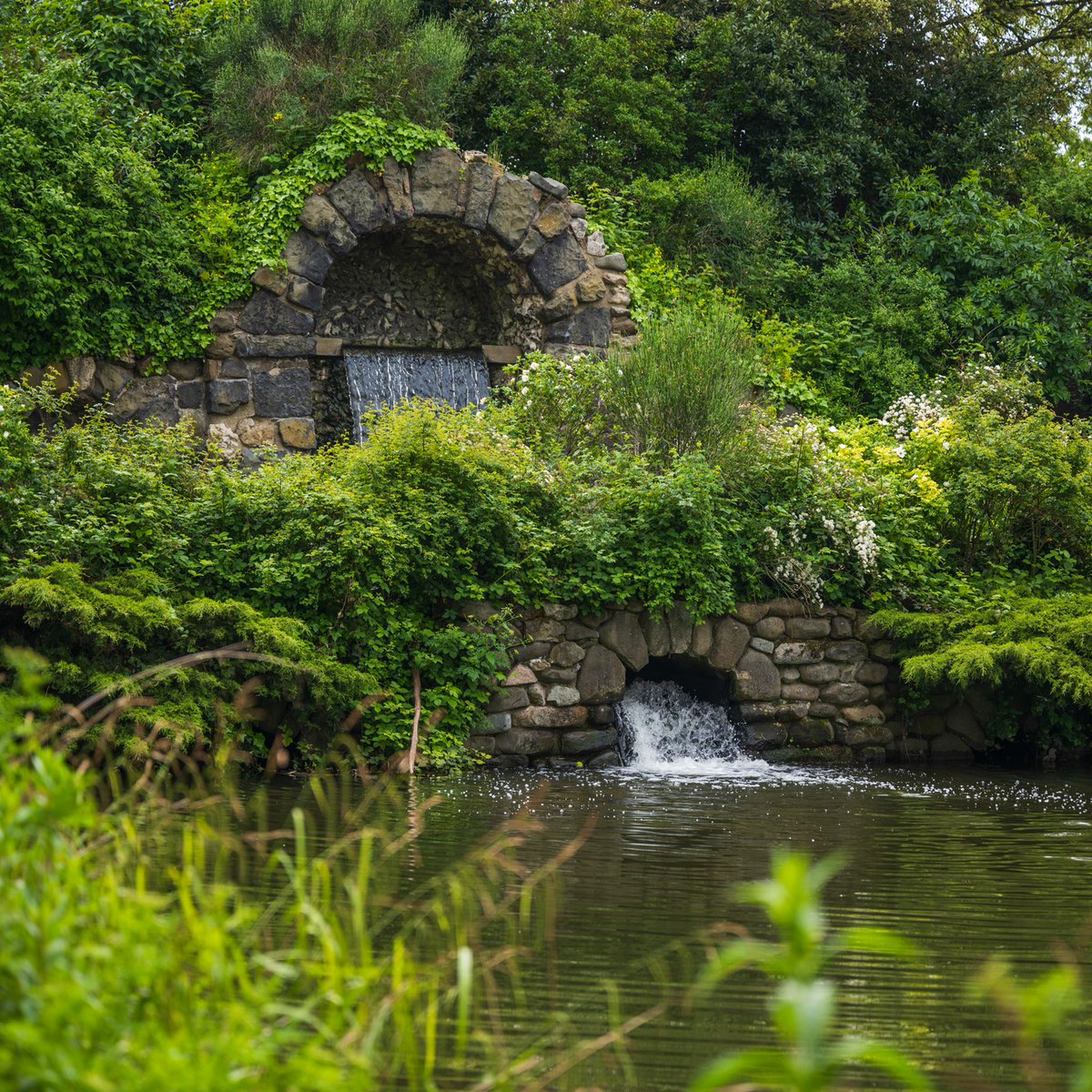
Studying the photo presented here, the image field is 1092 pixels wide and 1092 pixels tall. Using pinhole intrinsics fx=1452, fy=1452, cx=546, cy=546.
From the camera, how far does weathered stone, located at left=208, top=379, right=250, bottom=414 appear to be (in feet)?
44.2

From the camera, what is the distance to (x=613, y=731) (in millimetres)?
10477

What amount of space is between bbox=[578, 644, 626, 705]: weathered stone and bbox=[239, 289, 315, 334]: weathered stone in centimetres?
523

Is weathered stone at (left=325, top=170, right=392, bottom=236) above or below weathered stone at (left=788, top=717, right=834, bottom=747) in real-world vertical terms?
above

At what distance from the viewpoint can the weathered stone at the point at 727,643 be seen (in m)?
10.7

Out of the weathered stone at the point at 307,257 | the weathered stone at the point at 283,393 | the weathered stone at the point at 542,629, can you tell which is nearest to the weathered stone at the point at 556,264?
the weathered stone at the point at 307,257

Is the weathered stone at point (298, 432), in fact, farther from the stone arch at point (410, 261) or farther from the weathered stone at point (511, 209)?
the weathered stone at point (511, 209)

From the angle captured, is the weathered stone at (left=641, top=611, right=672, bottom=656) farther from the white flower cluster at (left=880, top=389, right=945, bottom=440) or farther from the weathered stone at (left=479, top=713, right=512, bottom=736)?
the white flower cluster at (left=880, top=389, right=945, bottom=440)

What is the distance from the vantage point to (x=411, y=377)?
1506cm

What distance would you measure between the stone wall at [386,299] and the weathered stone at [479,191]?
0.01 metres

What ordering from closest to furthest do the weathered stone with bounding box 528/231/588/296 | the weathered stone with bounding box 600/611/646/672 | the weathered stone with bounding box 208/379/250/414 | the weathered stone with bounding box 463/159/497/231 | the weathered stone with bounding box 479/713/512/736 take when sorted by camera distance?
1. the weathered stone with bounding box 479/713/512/736
2. the weathered stone with bounding box 600/611/646/672
3. the weathered stone with bounding box 208/379/250/414
4. the weathered stone with bounding box 463/159/497/231
5. the weathered stone with bounding box 528/231/588/296

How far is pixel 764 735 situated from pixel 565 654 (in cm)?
176


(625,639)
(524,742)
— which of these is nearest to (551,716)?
(524,742)

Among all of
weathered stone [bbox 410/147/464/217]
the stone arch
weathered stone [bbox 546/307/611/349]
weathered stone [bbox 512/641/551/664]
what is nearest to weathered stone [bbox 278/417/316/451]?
the stone arch

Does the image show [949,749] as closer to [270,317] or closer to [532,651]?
[532,651]
